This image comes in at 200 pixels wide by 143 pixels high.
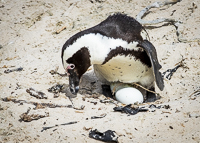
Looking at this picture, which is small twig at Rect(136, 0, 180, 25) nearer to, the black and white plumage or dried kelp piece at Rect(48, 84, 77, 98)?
the black and white plumage

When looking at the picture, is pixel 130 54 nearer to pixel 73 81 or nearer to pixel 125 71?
pixel 125 71

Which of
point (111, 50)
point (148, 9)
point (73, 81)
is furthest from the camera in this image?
point (148, 9)

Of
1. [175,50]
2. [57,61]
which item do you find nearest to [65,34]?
[57,61]

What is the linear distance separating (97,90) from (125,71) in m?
0.56

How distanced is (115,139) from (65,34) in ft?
9.11

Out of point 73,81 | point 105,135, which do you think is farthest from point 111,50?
point 105,135

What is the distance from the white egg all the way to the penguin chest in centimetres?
11

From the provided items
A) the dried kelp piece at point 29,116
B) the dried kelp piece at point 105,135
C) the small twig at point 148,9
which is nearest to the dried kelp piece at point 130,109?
the dried kelp piece at point 105,135

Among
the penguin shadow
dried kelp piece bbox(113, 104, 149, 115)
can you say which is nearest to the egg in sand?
the penguin shadow

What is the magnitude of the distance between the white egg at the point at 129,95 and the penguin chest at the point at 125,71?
0.11 metres

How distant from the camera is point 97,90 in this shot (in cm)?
353

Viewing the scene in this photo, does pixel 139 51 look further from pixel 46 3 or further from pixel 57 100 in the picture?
pixel 46 3

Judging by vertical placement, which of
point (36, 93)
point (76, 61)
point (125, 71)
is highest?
point (76, 61)

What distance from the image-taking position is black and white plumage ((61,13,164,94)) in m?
2.87
